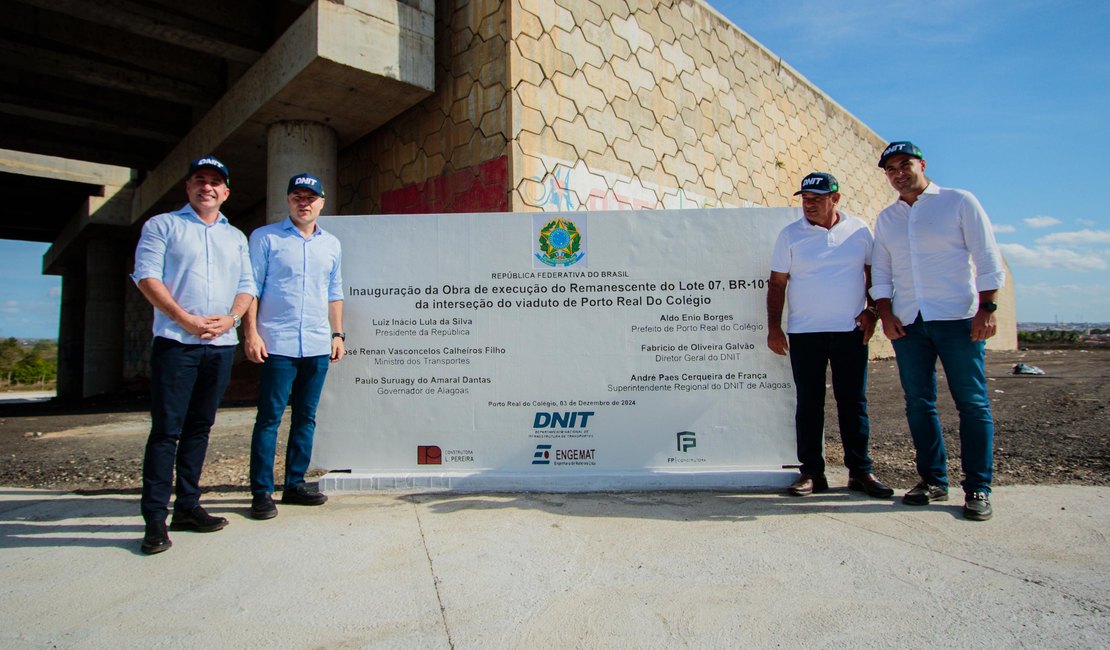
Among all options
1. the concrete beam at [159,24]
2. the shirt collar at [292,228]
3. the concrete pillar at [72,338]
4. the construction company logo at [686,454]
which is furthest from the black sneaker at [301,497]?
the concrete pillar at [72,338]

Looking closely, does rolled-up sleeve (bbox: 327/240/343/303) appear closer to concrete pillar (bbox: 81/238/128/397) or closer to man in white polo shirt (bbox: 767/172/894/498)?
man in white polo shirt (bbox: 767/172/894/498)

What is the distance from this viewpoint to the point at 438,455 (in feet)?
8.51

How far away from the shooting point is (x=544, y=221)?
260 cm

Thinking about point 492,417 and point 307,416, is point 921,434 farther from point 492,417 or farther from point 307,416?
point 307,416

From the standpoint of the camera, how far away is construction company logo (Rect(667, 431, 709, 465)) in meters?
2.59

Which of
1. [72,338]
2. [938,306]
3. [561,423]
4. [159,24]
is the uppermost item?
[159,24]

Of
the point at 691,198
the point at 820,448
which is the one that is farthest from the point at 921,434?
the point at 691,198

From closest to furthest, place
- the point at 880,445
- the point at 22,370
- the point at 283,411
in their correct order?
1. the point at 283,411
2. the point at 880,445
3. the point at 22,370

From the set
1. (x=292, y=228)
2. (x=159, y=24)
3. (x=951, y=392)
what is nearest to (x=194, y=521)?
(x=292, y=228)

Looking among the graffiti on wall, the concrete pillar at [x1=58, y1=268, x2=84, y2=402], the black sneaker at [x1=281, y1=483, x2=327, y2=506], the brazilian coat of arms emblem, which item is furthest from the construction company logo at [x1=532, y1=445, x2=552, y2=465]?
the concrete pillar at [x1=58, y1=268, x2=84, y2=402]

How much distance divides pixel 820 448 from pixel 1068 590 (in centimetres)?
105

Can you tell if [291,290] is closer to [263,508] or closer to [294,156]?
[263,508]

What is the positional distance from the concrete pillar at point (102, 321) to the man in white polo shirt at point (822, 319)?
14160mm

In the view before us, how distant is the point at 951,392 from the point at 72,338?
1785 centimetres
